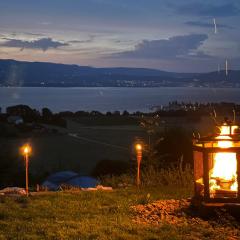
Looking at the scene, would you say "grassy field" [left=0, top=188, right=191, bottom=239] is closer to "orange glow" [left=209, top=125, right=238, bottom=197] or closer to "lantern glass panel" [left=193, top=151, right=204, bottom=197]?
"lantern glass panel" [left=193, top=151, right=204, bottom=197]

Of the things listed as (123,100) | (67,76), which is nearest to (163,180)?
(123,100)

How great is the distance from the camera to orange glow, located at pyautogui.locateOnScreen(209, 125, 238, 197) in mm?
6410

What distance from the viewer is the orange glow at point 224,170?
6410mm

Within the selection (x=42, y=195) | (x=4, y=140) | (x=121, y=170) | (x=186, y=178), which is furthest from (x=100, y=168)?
(x=4, y=140)

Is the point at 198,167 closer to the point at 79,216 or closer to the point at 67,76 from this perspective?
the point at 79,216

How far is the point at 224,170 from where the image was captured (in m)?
6.58

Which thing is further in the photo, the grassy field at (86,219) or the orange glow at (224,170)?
the orange glow at (224,170)

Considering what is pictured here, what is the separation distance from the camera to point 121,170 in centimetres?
1555

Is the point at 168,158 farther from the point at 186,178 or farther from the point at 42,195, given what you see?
the point at 42,195

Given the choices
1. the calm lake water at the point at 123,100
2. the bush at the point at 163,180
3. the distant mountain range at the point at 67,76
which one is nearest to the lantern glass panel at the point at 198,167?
the bush at the point at 163,180

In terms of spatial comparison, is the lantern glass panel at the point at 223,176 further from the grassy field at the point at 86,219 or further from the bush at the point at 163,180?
the bush at the point at 163,180

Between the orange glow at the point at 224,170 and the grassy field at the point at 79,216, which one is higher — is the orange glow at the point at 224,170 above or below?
above

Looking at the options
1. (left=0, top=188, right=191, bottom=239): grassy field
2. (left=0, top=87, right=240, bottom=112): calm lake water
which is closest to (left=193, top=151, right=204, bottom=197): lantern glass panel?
(left=0, top=188, right=191, bottom=239): grassy field

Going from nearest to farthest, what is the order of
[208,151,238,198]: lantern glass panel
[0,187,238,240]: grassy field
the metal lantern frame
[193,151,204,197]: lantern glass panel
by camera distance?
[0,187,238,240]: grassy field
the metal lantern frame
[208,151,238,198]: lantern glass panel
[193,151,204,197]: lantern glass panel
